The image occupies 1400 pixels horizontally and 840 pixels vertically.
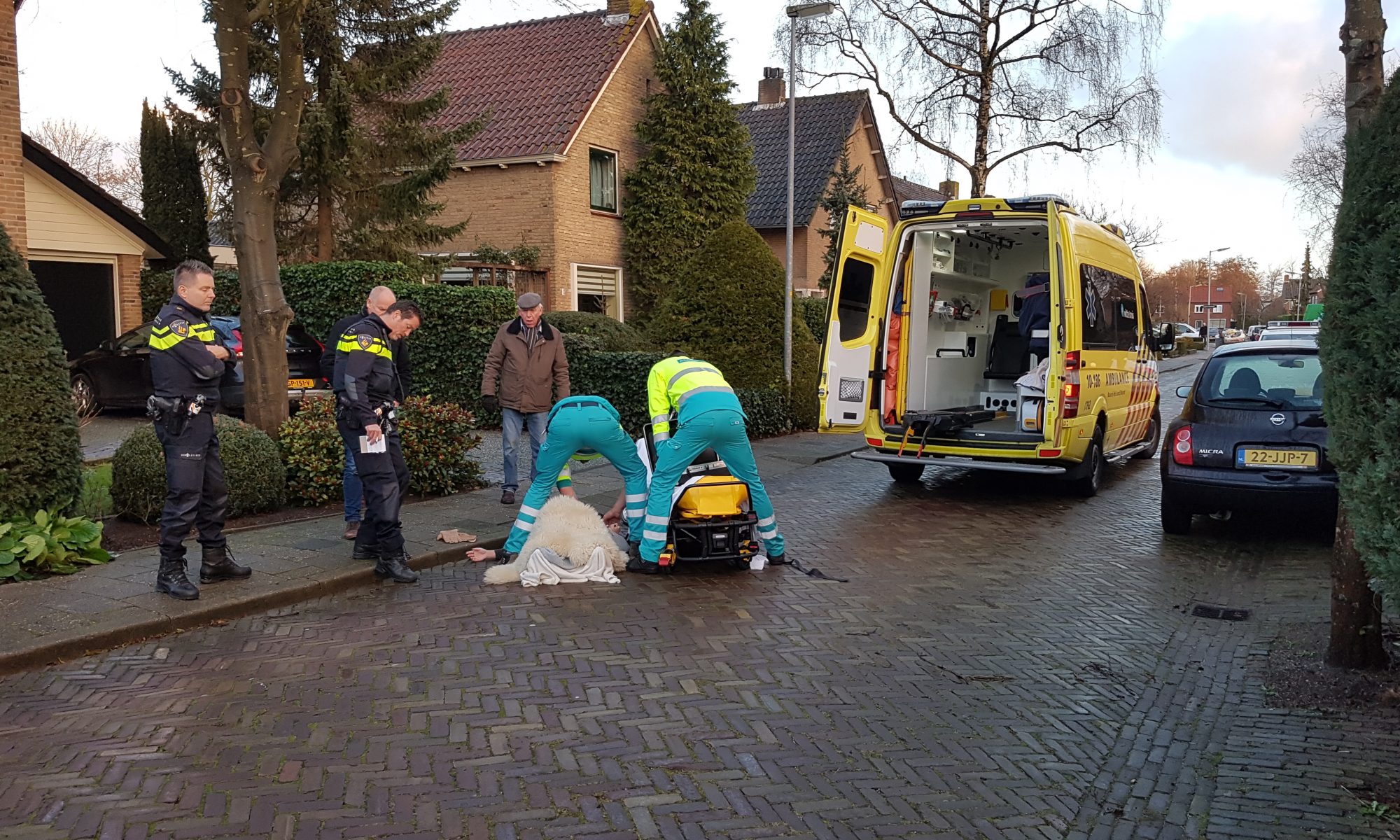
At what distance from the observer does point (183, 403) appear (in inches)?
229

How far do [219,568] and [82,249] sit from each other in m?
13.3

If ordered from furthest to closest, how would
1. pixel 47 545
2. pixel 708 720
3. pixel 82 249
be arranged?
pixel 82 249 < pixel 47 545 < pixel 708 720

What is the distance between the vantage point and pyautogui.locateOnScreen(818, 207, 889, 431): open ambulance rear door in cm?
991

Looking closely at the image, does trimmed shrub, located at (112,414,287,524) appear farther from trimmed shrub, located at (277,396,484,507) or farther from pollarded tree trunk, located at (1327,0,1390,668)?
pollarded tree trunk, located at (1327,0,1390,668)

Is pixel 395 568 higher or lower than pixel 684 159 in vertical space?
lower

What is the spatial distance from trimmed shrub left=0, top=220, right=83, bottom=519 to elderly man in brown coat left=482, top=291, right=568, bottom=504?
3290 mm

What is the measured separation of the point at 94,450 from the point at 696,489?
334 inches

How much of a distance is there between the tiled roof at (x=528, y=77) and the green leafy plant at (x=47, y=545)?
15334 mm

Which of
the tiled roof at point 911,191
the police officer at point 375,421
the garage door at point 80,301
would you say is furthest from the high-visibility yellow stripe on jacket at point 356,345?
the tiled roof at point 911,191

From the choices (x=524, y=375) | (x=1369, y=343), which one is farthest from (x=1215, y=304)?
(x=1369, y=343)

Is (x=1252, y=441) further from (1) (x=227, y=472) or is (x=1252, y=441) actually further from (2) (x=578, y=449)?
(1) (x=227, y=472)

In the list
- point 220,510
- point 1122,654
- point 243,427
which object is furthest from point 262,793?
point 243,427

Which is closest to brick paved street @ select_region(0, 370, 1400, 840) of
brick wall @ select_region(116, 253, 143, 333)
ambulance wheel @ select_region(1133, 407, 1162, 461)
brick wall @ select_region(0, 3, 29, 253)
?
ambulance wheel @ select_region(1133, 407, 1162, 461)

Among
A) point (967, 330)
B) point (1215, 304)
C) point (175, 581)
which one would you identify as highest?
point (1215, 304)
